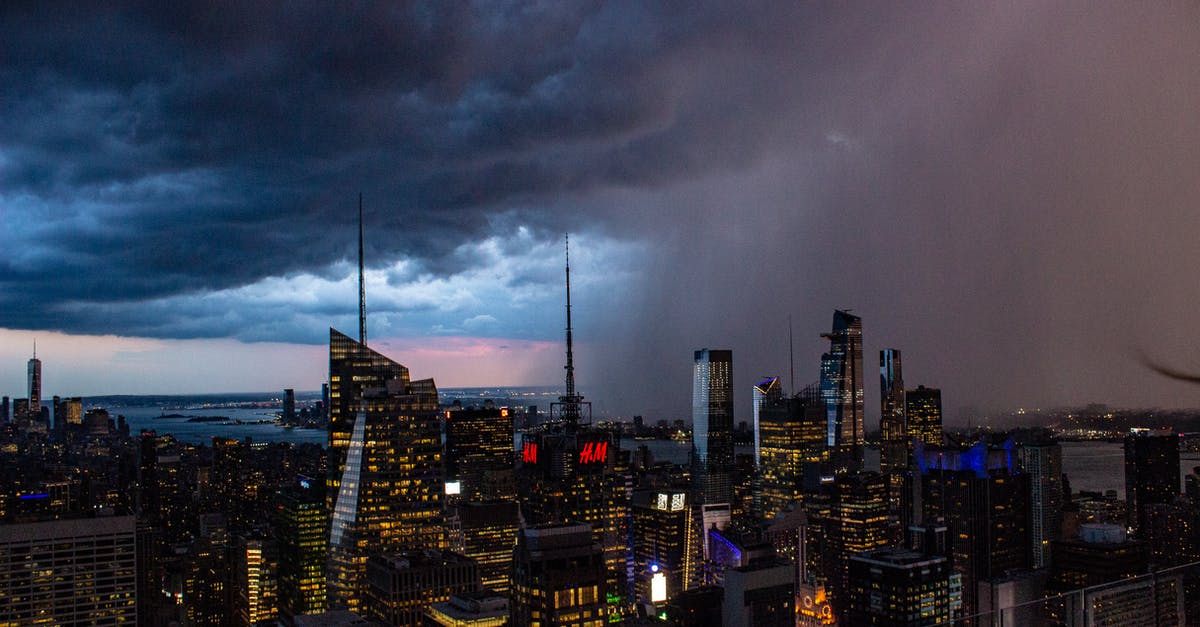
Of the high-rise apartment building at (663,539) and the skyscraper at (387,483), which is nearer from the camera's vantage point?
the skyscraper at (387,483)

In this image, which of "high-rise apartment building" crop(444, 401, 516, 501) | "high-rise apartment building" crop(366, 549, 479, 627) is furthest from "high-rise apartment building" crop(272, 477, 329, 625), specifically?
"high-rise apartment building" crop(444, 401, 516, 501)

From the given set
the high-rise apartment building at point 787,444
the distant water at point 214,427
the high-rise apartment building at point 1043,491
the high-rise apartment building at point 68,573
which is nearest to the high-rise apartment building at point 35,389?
the distant water at point 214,427

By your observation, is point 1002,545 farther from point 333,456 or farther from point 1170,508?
point 333,456

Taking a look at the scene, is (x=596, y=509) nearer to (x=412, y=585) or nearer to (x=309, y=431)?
(x=412, y=585)

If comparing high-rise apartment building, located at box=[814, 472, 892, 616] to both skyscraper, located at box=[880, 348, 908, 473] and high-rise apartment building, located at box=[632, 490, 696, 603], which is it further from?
skyscraper, located at box=[880, 348, 908, 473]

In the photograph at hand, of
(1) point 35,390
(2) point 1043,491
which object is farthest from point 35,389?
(2) point 1043,491

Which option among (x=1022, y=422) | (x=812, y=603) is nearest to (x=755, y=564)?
(x=812, y=603)

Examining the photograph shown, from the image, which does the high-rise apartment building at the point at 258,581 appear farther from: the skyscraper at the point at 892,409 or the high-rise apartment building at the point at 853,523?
the skyscraper at the point at 892,409

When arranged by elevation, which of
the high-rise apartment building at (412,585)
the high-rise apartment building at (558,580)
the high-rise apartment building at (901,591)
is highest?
the high-rise apartment building at (558,580)
